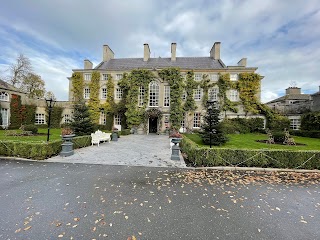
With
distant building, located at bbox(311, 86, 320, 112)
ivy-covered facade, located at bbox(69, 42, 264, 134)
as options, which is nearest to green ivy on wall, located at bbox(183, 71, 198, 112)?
ivy-covered facade, located at bbox(69, 42, 264, 134)

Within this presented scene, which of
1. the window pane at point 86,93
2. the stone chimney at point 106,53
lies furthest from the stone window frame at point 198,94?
the window pane at point 86,93

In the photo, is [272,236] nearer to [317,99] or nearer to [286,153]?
[286,153]

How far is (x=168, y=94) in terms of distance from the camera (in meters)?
24.1

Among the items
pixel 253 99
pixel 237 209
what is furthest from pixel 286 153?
pixel 253 99

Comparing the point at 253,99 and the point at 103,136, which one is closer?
the point at 103,136

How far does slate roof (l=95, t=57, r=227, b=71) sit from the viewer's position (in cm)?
2533

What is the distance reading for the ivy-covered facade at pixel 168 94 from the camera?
23.2m

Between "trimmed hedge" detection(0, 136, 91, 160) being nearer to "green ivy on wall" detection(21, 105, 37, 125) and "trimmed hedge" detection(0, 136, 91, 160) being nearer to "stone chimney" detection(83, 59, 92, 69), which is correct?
"green ivy on wall" detection(21, 105, 37, 125)

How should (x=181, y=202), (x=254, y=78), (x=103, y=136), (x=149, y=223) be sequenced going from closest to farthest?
(x=149, y=223), (x=181, y=202), (x=103, y=136), (x=254, y=78)

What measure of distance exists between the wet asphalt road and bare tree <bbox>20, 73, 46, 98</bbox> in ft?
118

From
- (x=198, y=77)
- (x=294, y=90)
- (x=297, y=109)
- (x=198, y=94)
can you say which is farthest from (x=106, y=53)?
(x=294, y=90)

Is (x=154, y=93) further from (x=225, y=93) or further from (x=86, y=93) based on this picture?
(x=86, y=93)

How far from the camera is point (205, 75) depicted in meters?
23.8

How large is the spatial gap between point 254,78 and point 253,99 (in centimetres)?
303
